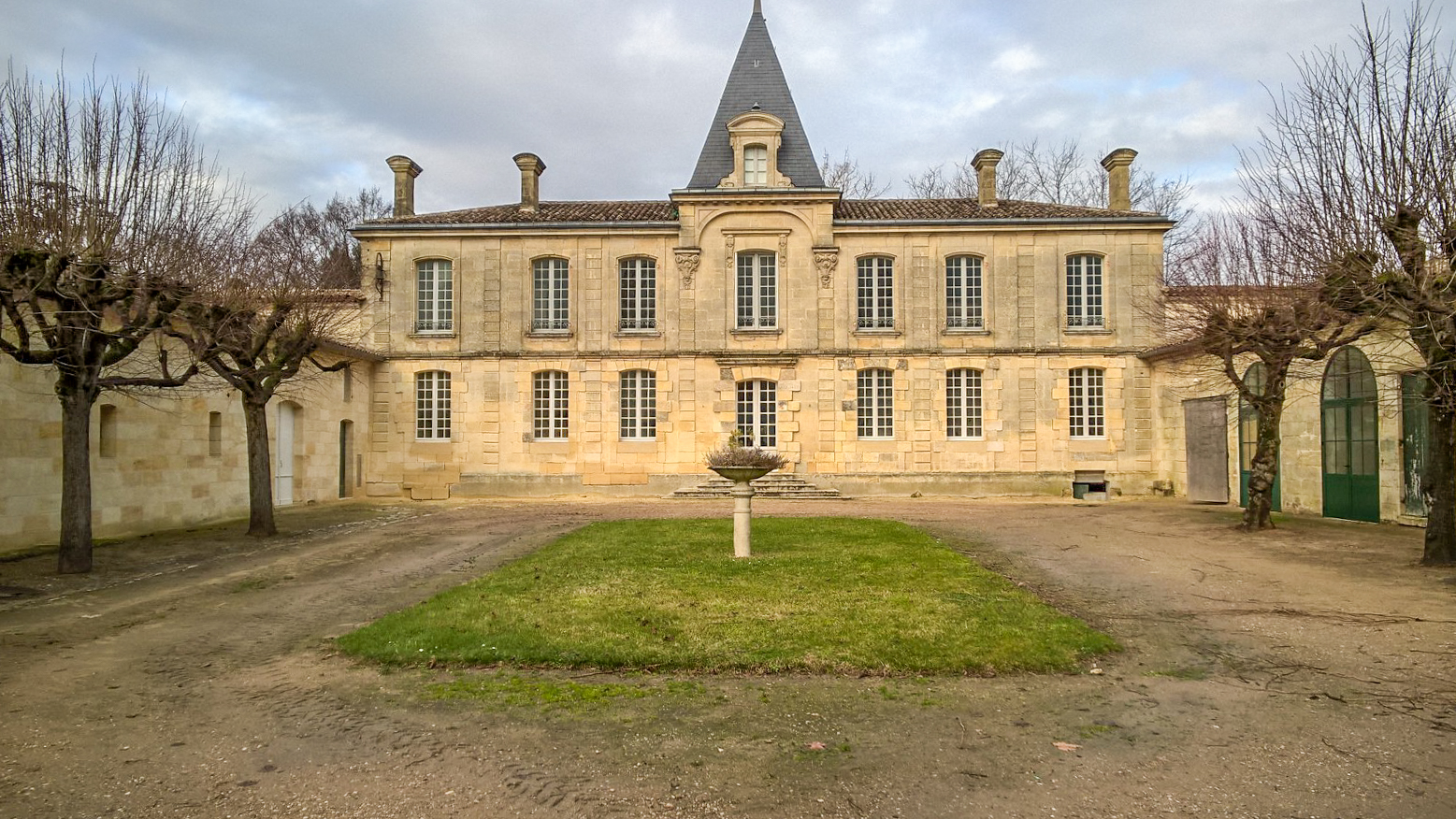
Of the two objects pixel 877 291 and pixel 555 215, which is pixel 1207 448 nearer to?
pixel 877 291

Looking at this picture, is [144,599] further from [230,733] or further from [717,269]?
[717,269]

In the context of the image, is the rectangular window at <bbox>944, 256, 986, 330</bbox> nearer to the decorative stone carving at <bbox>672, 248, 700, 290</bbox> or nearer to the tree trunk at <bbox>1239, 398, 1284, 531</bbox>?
the decorative stone carving at <bbox>672, 248, 700, 290</bbox>

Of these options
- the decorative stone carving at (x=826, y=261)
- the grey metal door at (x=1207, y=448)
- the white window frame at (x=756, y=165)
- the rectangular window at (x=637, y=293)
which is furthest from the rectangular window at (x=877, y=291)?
the grey metal door at (x=1207, y=448)

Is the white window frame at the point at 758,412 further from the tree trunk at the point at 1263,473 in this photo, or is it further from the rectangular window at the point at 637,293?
the tree trunk at the point at 1263,473

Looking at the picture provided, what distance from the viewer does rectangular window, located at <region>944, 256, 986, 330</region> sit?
68.9 feet

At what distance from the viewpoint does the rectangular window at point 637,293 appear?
21.4m

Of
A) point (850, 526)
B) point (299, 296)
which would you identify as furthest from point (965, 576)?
point (299, 296)

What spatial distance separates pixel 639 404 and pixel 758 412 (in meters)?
3.09

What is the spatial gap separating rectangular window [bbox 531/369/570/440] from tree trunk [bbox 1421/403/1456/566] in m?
17.0

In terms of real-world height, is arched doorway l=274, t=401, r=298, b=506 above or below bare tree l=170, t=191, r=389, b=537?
below

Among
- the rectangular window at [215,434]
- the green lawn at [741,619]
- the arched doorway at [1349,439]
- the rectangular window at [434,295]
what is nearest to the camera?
the green lawn at [741,619]

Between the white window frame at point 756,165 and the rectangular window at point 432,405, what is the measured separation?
30.7ft

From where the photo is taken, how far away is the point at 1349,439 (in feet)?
46.0

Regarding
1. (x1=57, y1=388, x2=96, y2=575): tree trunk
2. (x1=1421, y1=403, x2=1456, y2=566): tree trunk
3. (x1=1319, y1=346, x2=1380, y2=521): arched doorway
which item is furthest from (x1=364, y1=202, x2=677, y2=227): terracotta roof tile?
(x1=1421, y1=403, x2=1456, y2=566): tree trunk
